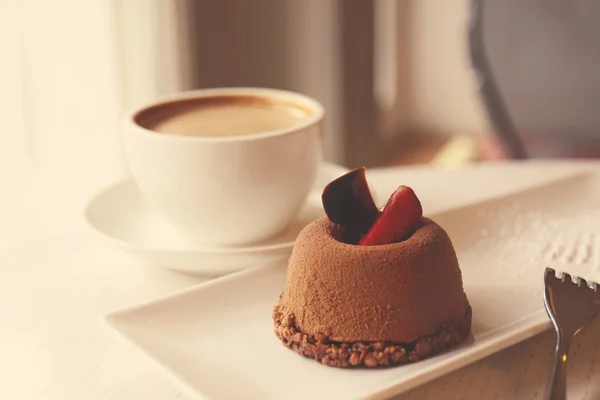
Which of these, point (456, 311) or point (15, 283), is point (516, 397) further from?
point (15, 283)

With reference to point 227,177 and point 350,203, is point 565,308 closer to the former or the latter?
point 350,203

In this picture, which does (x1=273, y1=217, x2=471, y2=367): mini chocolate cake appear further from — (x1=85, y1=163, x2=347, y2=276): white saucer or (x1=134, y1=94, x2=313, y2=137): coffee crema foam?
(x1=134, y1=94, x2=313, y2=137): coffee crema foam

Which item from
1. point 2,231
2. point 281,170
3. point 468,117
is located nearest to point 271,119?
point 281,170

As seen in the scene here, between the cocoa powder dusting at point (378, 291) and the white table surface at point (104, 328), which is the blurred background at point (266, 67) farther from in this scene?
the cocoa powder dusting at point (378, 291)

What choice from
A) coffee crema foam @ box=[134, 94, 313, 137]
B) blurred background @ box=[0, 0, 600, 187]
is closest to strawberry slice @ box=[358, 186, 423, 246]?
coffee crema foam @ box=[134, 94, 313, 137]

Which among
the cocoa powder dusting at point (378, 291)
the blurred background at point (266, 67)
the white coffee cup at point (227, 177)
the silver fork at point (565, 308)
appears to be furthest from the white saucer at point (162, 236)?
the blurred background at point (266, 67)
